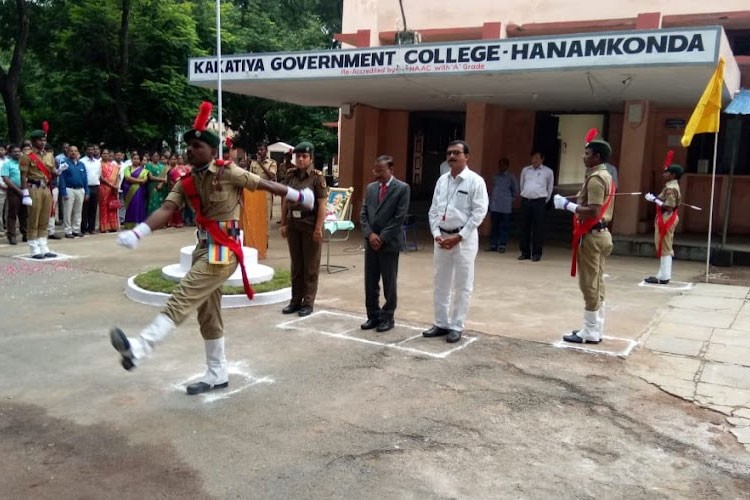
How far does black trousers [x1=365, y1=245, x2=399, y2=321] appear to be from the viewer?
22.1ft

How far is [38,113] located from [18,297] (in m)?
15.6

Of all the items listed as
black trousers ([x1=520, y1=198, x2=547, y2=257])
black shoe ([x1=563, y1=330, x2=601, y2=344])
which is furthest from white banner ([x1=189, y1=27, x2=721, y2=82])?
black shoe ([x1=563, y1=330, x2=601, y2=344])

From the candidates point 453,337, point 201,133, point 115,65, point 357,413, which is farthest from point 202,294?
point 115,65

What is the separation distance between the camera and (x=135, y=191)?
14969 mm

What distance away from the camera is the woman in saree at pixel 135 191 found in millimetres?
14930

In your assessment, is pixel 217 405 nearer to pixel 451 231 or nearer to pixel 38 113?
pixel 451 231

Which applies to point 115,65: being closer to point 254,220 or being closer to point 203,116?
point 254,220

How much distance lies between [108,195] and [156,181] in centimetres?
131

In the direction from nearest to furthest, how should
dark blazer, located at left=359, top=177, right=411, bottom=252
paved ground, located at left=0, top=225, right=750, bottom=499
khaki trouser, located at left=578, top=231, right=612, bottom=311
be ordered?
paved ground, located at left=0, top=225, right=750, bottom=499 < khaki trouser, located at left=578, top=231, right=612, bottom=311 < dark blazer, located at left=359, top=177, right=411, bottom=252

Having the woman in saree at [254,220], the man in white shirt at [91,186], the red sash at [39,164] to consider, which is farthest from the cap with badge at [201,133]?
the man in white shirt at [91,186]

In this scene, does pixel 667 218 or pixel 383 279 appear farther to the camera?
pixel 667 218

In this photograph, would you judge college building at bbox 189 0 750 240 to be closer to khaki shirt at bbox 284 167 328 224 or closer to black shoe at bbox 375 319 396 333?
khaki shirt at bbox 284 167 328 224

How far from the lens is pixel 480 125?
1405 centimetres

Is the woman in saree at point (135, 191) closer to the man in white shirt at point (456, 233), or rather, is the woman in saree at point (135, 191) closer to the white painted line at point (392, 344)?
the white painted line at point (392, 344)
